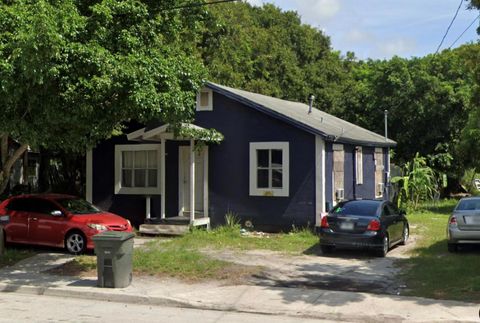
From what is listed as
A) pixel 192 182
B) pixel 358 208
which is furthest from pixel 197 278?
pixel 192 182

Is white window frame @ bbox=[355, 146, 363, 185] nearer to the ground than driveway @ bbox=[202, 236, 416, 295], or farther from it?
farther from it

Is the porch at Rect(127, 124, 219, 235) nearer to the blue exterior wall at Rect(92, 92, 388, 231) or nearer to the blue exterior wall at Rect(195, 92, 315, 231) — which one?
the blue exterior wall at Rect(92, 92, 388, 231)

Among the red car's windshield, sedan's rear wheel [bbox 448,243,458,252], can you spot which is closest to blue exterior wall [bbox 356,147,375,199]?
sedan's rear wheel [bbox 448,243,458,252]

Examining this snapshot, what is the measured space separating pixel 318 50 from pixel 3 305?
39870mm

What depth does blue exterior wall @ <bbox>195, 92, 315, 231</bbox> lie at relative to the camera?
56.5 feet

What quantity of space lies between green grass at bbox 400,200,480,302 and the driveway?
306 mm

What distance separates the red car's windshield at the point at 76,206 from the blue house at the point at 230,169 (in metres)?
2.82

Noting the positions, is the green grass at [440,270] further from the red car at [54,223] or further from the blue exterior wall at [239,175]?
the red car at [54,223]

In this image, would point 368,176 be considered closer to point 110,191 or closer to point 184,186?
point 184,186

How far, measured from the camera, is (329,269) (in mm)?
12422

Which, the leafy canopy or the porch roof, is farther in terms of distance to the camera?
the porch roof

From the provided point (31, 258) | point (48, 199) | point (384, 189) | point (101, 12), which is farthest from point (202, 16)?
point (384, 189)

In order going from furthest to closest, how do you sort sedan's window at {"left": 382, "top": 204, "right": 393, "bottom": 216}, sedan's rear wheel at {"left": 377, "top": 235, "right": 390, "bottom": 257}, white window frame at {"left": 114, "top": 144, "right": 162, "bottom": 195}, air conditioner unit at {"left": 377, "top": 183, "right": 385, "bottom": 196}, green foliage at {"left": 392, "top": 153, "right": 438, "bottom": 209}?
green foliage at {"left": 392, "top": 153, "right": 438, "bottom": 209}, air conditioner unit at {"left": 377, "top": 183, "right": 385, "bottom": 196}, white window frame at {"left": 114, "top": 144, "right": 162, "bottom": 195}, sedan's window at {"left": 382, "top": 204, "right": 393, "bottom": 216}, sedan's rear wheel at {"left": 377, "top": 235, "right": 390, "bottom": 257}

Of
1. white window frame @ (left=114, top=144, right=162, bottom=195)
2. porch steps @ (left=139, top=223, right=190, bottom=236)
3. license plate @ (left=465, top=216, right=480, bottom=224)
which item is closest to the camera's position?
license plate @ (left=465, top=216, right=480, bottom=224)
